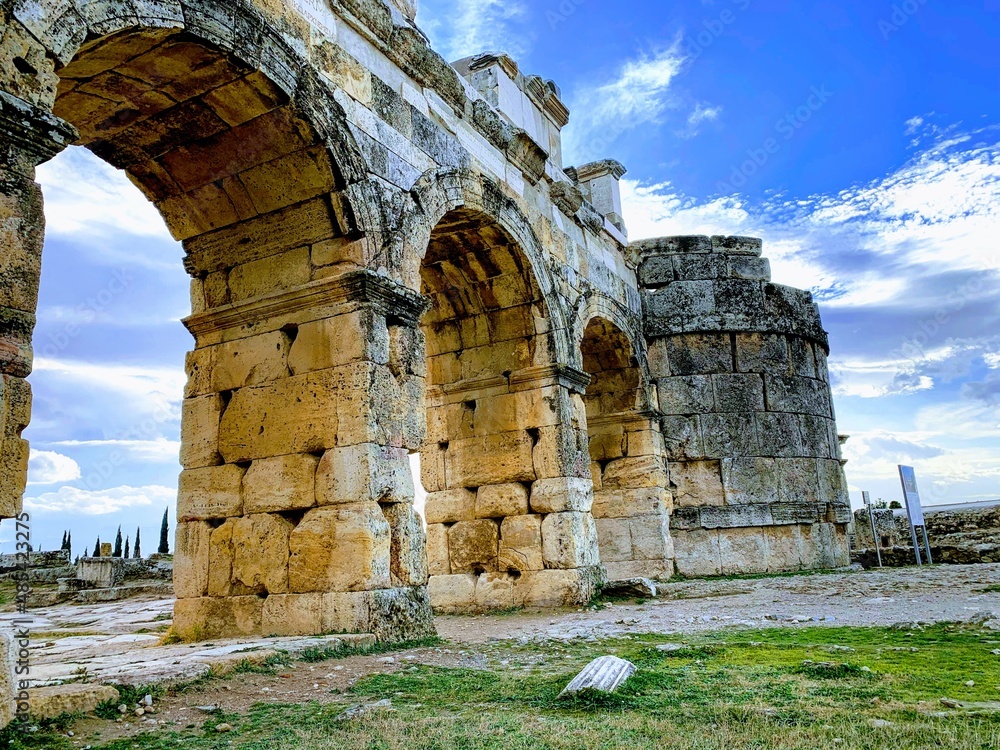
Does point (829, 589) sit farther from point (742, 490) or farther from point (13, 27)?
point (13, 27)

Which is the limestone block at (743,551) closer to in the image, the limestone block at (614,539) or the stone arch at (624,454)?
the stone arch at (624,454)

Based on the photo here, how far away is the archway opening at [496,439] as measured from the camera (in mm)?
8188

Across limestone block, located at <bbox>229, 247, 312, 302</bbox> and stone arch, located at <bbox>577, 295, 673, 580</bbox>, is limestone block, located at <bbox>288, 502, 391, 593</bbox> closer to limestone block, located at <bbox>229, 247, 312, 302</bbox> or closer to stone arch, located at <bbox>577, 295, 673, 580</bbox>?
limestone block, located at <bbox>229, 247, 312, 302</bbox>

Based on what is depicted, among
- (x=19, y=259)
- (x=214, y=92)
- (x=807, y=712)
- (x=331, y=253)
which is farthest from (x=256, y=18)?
(x=807, y=712)

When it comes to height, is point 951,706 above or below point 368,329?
below

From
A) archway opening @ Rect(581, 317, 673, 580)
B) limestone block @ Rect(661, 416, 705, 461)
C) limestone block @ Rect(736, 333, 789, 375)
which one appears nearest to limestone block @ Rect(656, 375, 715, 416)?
limestone block @ Rect(661, 416, 705, 461)

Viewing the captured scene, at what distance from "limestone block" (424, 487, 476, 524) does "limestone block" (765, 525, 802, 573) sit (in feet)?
15.5

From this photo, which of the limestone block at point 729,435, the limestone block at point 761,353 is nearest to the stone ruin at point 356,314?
the limestone block at point 729,435

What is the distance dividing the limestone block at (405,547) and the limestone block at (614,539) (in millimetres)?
5731

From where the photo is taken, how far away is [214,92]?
5473 millimetres

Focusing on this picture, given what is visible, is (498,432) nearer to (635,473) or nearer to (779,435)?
(635,473)

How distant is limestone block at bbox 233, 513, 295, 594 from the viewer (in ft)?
18.3

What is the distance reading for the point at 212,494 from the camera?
602cm

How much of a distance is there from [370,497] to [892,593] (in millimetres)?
5063
